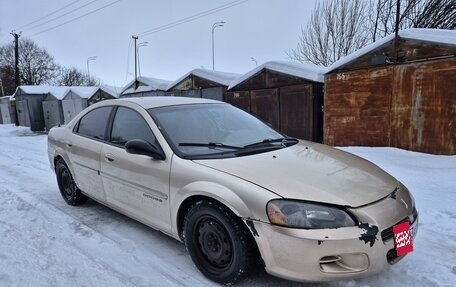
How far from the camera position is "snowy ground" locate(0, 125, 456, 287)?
2541 millimetres

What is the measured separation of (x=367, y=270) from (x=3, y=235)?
3504 millimetres

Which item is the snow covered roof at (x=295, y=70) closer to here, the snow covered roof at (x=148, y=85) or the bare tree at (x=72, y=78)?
the snow covered roof at (x=148, y=85)

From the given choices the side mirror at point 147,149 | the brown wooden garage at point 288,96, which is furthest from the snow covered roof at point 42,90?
the side mirror at point 147,149

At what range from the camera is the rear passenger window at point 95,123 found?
378 cm

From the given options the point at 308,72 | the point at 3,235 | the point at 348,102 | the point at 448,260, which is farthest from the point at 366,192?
the point at 308,72

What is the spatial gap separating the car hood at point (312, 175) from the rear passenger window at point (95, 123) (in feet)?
5.63

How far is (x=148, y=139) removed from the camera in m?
3.08

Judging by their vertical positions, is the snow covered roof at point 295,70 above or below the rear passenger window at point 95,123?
above

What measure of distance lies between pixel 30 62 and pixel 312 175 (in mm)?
49380

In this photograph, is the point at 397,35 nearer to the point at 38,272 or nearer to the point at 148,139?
the point at 148,139

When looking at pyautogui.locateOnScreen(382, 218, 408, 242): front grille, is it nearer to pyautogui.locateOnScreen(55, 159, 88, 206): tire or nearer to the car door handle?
the car door handle

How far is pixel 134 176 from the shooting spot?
3080 mm

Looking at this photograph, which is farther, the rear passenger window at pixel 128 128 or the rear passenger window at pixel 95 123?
the rear passenger window at pixel 95 123

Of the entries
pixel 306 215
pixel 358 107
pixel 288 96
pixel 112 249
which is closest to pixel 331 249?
pixel 306 215
